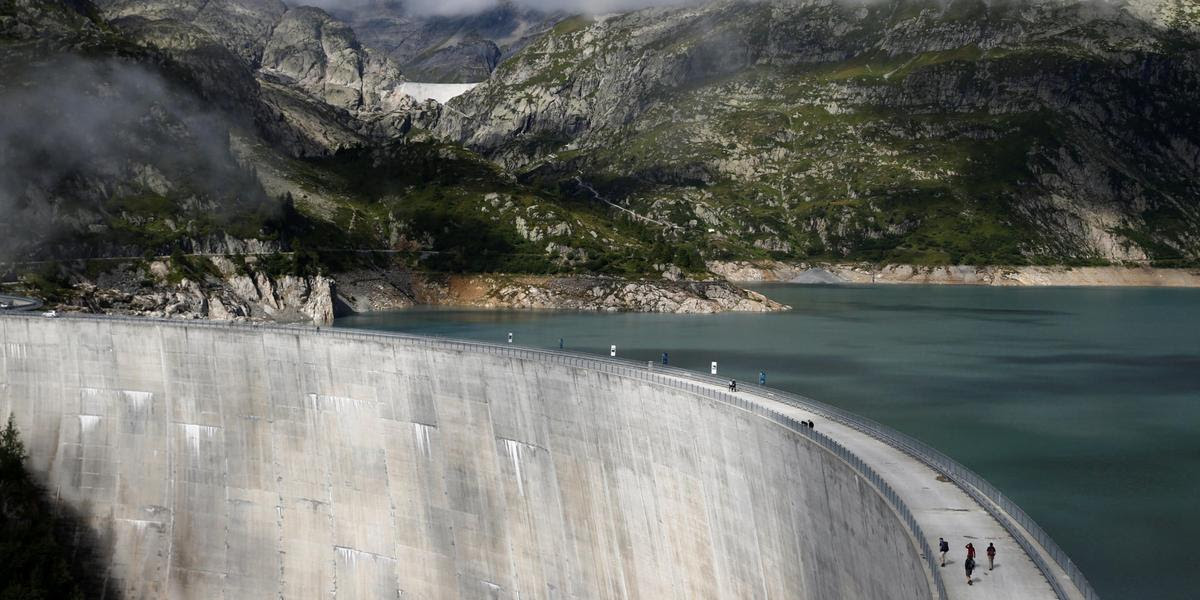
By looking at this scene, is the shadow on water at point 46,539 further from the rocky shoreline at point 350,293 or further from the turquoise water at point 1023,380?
the rocky shoreline at point 350,293

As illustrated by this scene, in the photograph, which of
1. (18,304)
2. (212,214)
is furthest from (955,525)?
(212,214)

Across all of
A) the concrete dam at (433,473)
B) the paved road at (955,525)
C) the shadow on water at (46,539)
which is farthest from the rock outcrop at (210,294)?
the paved road at (955,525)

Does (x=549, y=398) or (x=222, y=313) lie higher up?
(x=549, y=398)

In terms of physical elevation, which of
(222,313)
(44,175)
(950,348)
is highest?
(44,175)

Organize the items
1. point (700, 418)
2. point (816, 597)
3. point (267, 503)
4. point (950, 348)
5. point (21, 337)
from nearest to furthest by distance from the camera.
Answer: point (816, 597) < point (700, 418) < point (267, 503) < point (21, 337) < point (950, 348)

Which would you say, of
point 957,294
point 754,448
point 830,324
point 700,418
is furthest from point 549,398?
point 957,294

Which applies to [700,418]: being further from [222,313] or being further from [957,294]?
[957,294]

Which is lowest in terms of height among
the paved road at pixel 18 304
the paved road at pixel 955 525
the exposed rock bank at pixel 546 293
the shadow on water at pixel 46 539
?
the shadow on water at pixel 46 539
